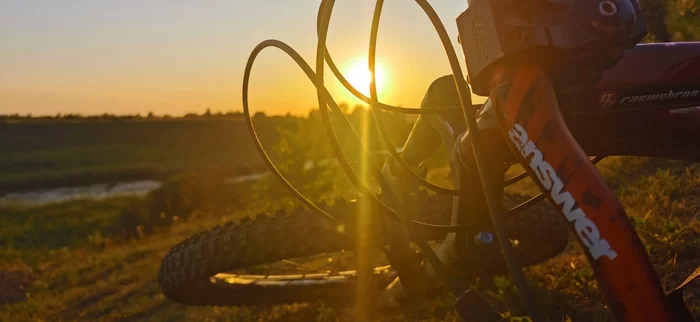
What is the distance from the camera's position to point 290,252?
10.1 ft

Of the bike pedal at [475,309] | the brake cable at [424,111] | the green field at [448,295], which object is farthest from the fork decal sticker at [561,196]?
the green field at [448,295]

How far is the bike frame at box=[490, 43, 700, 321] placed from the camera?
130 centimetres

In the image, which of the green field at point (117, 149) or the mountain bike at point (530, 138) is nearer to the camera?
the mountain bike at point (530, 138)

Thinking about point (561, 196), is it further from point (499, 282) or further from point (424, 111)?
point (499, 282)

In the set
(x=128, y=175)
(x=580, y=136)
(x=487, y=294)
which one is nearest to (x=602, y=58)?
(x=580, y=136)

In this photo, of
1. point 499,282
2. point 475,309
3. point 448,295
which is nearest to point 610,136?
point 475,309

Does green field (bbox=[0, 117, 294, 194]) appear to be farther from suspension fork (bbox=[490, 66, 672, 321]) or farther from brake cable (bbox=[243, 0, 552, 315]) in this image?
suspension fork (bbox=[490, 66, 672, 321])

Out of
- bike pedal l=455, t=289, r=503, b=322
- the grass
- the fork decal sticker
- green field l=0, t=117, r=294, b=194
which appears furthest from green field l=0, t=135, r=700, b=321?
green field l=0, t=117, r=294, b=194

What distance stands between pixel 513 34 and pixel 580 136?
1.86 feet

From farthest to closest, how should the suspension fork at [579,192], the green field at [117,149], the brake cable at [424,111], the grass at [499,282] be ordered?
the green field at [117,149], the grass at [499,282], the brake cable at [424,111], the suspension fork at [579,192]

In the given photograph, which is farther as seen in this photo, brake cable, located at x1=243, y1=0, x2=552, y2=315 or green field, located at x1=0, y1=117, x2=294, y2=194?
green field, located at x1=0, y1=117, x2=294, y2=194

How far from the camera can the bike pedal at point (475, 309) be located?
1.62 metres

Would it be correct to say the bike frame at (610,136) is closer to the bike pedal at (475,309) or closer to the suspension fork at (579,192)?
the suspension fork at (579,192)

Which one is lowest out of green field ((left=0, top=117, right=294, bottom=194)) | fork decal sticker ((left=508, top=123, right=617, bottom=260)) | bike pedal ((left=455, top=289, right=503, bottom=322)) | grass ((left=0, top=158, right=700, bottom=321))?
grass ((left=0, top=158, right=700, bottom=321))
